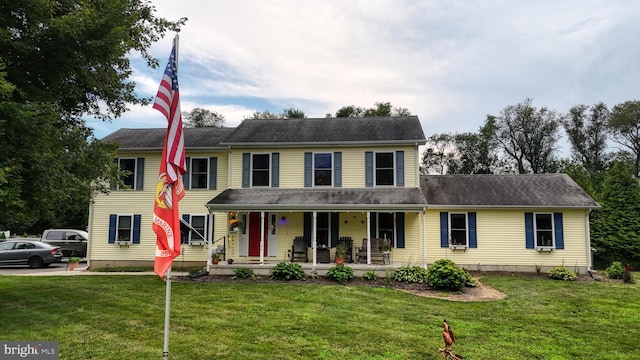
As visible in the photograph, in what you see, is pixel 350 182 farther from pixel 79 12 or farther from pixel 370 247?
pixel 79 12

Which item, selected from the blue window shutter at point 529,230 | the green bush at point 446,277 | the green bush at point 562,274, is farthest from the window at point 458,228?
the green bush at point 446,277

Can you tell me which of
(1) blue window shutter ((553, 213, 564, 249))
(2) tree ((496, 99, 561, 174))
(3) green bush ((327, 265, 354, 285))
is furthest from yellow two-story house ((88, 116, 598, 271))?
(2) tree ((496, 99, 561, 174))

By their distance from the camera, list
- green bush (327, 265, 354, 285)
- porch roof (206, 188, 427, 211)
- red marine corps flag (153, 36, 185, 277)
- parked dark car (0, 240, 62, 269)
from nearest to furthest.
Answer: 1. red marine corps flag (153, 36, 185, 277)
2. green bush (327, 265, 354, 285)
3. porch roof (206, 188, 427, 211)
4. parked dark car (0, 240, 62, 269)

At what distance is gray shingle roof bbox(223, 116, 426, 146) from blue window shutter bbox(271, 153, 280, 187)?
25.2 inches

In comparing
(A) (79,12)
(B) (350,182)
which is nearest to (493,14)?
(B) (350,182)

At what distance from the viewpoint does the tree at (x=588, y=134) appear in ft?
123

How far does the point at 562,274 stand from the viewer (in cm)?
1364

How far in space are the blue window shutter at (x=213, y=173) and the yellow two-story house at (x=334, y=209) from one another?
4 cm

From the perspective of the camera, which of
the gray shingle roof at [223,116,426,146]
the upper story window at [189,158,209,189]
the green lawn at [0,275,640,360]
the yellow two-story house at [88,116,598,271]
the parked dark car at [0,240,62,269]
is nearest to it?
the green lawn at [0,275,640,360]

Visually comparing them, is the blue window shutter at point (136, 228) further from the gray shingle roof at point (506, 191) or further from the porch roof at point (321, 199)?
the gray shingle roof at point (506, 191)

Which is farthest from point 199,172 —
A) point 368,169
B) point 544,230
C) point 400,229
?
point 544,230

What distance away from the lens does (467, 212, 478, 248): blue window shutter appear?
49.6ft

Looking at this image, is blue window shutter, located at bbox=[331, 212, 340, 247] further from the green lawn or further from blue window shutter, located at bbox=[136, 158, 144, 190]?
blue window shutter, located at bbox=[136, 158, 144, 190]

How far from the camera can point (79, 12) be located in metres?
7.57
